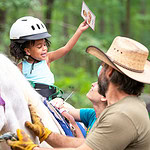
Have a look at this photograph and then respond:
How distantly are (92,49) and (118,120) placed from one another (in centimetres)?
66

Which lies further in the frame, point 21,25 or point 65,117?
point 21,25

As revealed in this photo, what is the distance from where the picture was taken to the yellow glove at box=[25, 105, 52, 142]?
199 cm

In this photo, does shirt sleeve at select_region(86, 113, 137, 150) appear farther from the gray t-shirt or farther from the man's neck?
the man's neck

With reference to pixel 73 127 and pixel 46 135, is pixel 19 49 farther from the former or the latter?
pixel 46 135

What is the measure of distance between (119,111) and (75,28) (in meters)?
5.29

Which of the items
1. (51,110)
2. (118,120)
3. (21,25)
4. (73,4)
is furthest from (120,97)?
(73,4)

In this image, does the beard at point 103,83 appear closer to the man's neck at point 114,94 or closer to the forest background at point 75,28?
the man's neck at point 114,94

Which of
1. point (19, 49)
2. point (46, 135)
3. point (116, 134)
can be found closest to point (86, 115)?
point (46, 135)

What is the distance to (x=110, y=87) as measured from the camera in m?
2.00

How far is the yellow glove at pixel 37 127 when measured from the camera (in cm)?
199

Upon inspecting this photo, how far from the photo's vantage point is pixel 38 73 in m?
3.03

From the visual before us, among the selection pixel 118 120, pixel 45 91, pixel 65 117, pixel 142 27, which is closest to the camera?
pixel 118 120

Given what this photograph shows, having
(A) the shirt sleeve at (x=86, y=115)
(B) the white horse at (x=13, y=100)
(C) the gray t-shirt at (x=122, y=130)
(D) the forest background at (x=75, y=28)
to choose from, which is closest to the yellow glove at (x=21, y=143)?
(B) the white horse at (x=13, y=100)

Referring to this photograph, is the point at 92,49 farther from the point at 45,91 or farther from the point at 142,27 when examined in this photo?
the point at 142,27
